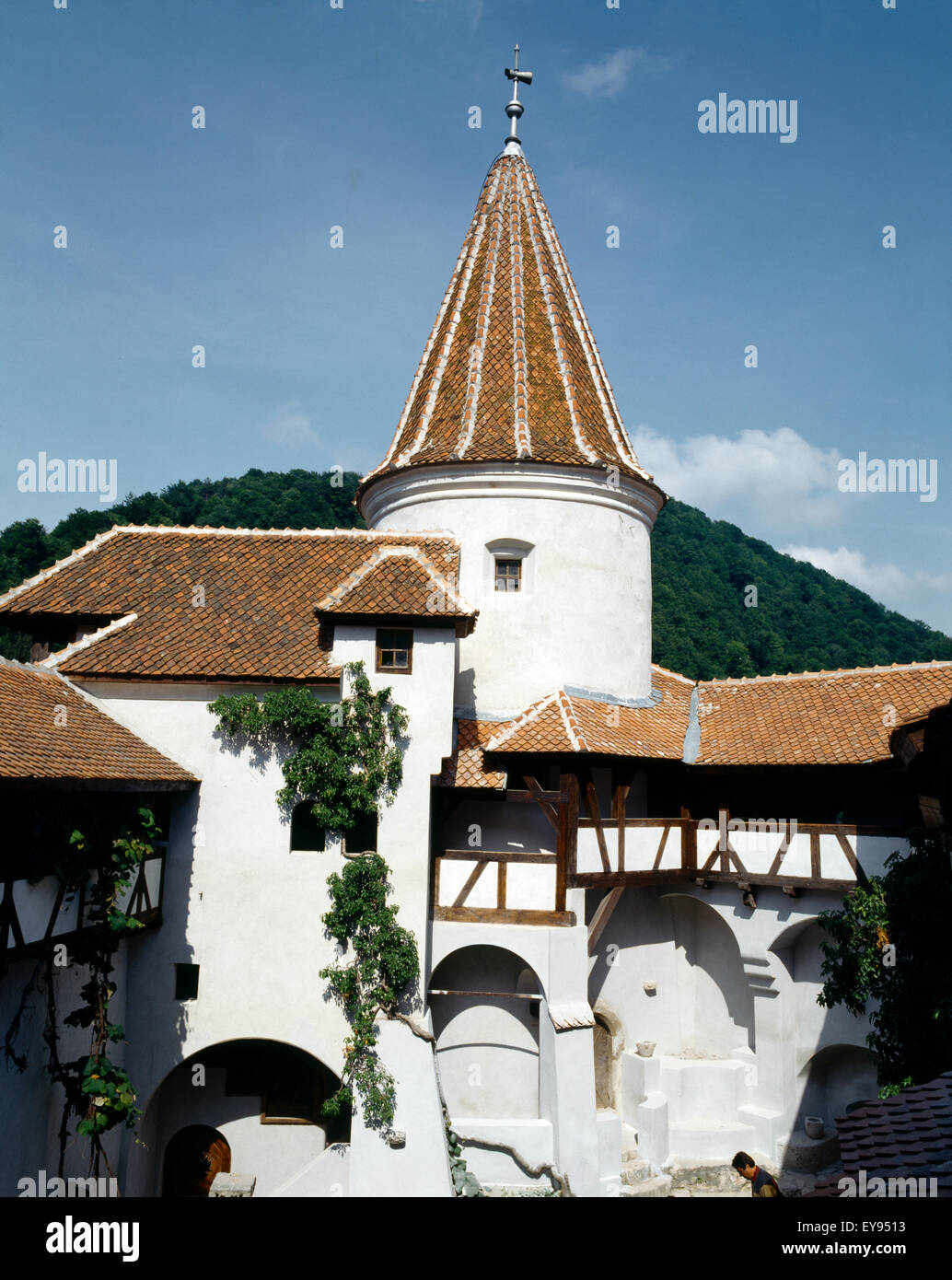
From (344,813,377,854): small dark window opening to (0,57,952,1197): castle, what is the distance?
95 mm

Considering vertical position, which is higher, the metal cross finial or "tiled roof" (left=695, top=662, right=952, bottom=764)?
the metal cross finial

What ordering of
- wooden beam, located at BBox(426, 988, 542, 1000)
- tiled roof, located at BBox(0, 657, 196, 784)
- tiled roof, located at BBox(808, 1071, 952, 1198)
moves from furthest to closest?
wooden beam, located at BBox(426, 988, 542, 1000) → tiled roof, located at BBox(0, 657, 196, 784) → tiled roof, located at BBox(808, 1071, 952, 1198)

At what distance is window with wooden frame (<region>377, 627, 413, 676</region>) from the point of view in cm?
1434

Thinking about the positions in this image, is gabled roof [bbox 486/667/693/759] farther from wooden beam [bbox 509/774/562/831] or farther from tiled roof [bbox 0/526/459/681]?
tiled roof [bbox 0/526/459/681]

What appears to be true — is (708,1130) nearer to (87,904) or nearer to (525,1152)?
(525,1152)

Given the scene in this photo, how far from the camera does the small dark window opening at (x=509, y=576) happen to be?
17.3 metres

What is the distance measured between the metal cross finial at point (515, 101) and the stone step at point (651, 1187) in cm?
2028

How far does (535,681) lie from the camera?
16844 millimetres

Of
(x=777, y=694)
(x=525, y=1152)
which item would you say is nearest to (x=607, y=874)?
(x=525, y=1152)

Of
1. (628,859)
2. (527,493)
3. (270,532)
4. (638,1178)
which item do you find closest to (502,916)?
(628,859)

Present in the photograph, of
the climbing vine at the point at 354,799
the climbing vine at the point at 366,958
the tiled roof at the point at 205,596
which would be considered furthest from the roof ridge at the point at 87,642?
the climbing vine at the point at 366,958

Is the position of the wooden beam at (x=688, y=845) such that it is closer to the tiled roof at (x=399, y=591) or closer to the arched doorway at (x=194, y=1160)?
the tiled roof at (x=399, y=591)

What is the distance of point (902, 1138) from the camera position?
6.91 meters

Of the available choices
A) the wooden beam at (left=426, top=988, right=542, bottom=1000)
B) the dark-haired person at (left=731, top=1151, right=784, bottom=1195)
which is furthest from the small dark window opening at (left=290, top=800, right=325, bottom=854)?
the dark-haired person at (left=731, top=1151, right=784, bottom=1195)
